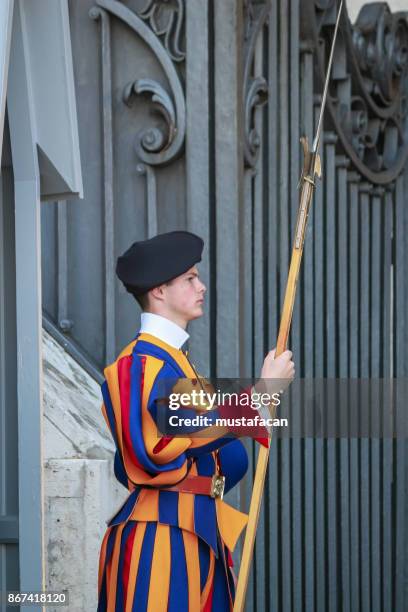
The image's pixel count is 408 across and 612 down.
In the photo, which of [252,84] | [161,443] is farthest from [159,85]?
[161,443]

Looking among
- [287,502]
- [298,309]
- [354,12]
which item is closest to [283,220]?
[298,309]

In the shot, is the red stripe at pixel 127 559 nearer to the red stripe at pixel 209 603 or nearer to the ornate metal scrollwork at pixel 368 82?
the red stripe at pixel 209 603

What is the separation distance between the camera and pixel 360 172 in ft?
20.9

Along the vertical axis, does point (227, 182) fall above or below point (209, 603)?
above

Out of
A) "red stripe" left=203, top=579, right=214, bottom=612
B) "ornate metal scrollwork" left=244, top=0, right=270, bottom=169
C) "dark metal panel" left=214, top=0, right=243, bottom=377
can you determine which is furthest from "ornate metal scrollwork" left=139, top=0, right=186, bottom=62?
"red stripe" left=203, top=579, right=214, bottom=612

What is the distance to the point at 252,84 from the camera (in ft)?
16.7

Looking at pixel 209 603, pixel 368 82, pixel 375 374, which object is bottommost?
pixel 209 603

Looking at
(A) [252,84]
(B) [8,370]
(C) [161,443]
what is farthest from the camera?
(A) [252,84]

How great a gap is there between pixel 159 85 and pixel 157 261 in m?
1.44

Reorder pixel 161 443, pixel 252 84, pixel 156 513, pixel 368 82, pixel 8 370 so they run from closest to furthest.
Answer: pixel 8 370 → pixel 161 443 → pixel 156 513 → pixel 252 84 → pixel 368 82

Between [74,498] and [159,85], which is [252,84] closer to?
[159,85]

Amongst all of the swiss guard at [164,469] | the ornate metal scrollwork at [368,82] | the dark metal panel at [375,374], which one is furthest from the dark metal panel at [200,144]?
the dark metal panel at [375,374]

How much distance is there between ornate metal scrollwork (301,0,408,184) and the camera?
19.7ft

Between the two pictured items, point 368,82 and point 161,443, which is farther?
point 368,82
